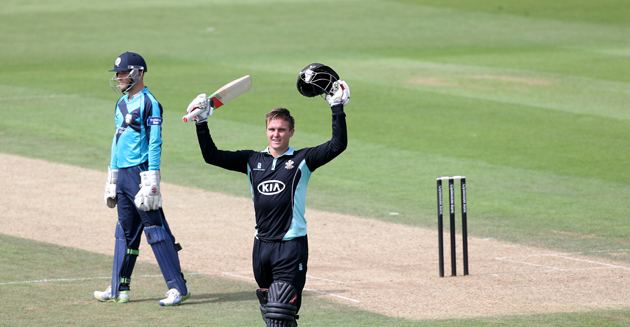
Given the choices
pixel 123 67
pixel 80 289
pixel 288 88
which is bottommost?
pixel 80 289

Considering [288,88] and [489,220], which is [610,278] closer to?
[489,220]

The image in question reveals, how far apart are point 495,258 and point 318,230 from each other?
7.86 ft

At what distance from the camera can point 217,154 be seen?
963cm

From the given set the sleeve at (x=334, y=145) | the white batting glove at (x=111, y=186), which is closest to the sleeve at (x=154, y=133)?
the white batting glove at (x=111, y=186)

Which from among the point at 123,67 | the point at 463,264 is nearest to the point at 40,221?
the point at 123,67

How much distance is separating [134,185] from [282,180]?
303cm

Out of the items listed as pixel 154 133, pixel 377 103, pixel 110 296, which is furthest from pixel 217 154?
pixel 377 103

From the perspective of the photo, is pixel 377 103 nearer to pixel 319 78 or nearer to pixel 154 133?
pixel 154 133

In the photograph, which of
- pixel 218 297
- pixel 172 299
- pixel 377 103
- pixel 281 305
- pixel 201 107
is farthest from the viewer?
pixel 377 103

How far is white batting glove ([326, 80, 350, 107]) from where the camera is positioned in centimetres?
949

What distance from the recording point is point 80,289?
41.8ft

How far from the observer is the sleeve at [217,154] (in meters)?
9.62

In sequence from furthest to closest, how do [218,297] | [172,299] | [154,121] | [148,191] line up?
[218,297], [154,121], [172,299], [148,191]

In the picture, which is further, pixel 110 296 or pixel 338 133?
pixel 110 296
